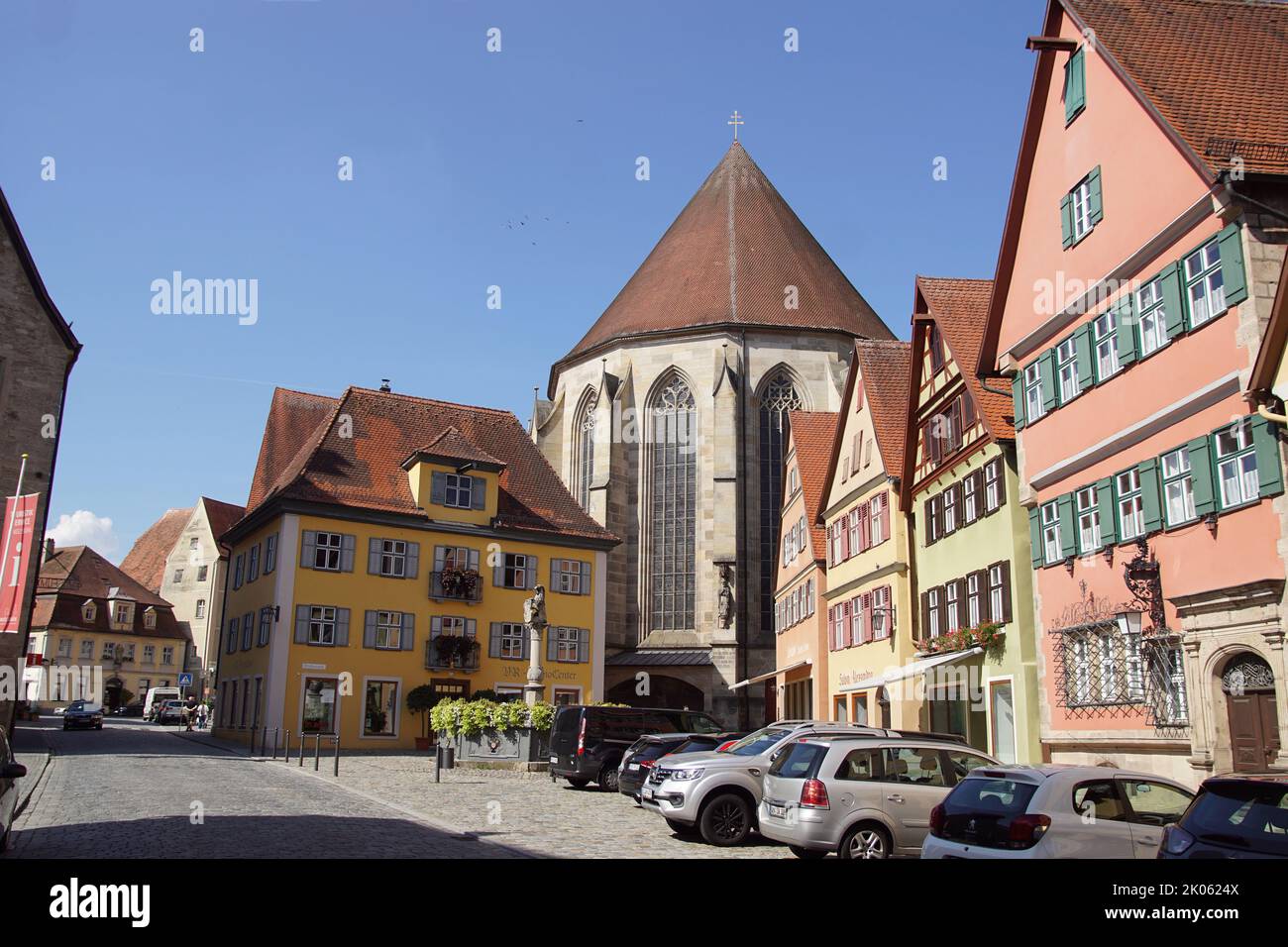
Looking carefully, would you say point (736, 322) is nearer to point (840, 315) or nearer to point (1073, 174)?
point (840, 315)

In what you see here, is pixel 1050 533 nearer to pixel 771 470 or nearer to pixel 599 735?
pixel 599 735

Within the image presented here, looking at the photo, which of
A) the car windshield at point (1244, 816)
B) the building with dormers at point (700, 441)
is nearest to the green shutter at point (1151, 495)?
the car windshield at point (1244, 816)

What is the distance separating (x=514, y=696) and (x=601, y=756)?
16.1 metres

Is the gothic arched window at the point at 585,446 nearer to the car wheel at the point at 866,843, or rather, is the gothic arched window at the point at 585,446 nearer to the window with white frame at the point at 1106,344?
the window with white frame at the point at 1106,344

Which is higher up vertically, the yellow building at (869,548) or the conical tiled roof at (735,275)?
the conical tiled roof at (735,275)

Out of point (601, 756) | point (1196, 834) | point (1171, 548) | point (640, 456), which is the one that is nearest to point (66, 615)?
point (640, 456)

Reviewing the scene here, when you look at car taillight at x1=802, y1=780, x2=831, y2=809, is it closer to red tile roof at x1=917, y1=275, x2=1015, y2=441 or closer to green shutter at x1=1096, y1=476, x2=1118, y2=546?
green shutter at x1=1096, y1=476, x2=1118, y2=546

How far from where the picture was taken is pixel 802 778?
11336 millimetres

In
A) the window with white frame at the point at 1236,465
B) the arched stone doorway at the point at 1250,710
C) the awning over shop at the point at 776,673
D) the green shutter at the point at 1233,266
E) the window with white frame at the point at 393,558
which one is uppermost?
the green shutter at the point at 1233,266

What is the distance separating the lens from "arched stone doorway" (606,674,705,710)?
44.7 meters

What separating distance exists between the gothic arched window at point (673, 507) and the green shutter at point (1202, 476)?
3181 cm

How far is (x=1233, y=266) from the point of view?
14.1 meters

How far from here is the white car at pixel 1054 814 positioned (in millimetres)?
8547

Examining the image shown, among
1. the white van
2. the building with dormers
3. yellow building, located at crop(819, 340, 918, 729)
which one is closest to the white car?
yellow building, located at crop(819, 340, 918, 729)
